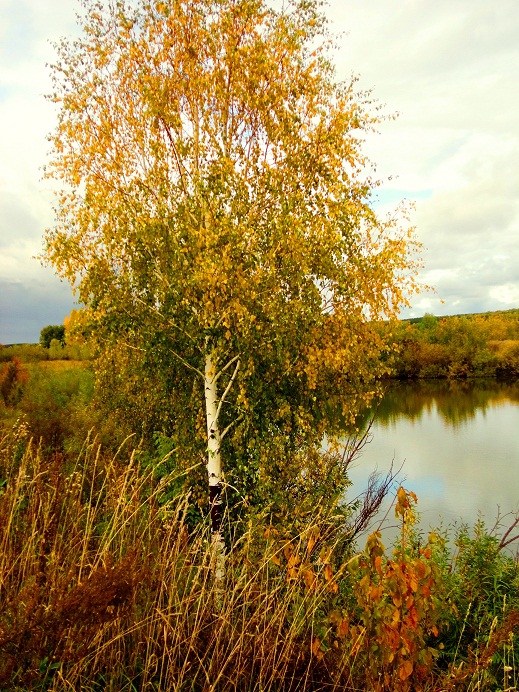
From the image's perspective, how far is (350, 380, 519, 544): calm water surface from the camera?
20.4 meters

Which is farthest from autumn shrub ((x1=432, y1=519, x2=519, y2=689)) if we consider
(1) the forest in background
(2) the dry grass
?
(2) the dry grass

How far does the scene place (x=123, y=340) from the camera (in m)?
9.17

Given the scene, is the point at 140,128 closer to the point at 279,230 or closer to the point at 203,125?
the point at 203,125

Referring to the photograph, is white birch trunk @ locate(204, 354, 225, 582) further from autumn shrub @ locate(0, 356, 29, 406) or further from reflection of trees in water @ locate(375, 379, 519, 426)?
reflection of trees in water @ locate(375, 379, 519, 426)

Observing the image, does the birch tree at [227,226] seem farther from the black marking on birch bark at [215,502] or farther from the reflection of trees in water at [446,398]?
the reflection of trees in water at [446,398]

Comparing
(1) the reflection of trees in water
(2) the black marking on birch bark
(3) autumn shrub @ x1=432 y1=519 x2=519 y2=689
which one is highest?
(2) the black marking on birch bark

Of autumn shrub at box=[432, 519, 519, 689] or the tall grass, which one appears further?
autumn shrub at box=[432, 519, 519, 689]

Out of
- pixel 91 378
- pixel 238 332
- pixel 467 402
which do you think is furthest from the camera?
pixel 467 402

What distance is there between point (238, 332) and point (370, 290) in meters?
2.15

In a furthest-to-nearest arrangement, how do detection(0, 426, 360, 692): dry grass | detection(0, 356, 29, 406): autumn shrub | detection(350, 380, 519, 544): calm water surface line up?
detection(0, 356, 29, 406): autumn shrub, detection(350, 380, 519, 544): calm water surface, detection(0, 426, 360, 692): dry grass

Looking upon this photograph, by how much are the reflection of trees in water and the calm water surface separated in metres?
0.08

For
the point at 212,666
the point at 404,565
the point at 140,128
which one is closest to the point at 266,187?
the point at 140,128

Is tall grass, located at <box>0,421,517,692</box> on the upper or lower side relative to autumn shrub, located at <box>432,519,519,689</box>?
upper

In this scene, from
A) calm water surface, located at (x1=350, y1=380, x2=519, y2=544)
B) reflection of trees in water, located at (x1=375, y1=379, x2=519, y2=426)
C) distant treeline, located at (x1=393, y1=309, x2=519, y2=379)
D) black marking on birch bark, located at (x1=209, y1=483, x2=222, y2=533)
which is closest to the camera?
black marking on birch bark, located at (x1=209, y1=483, x2=222, y2=533)
